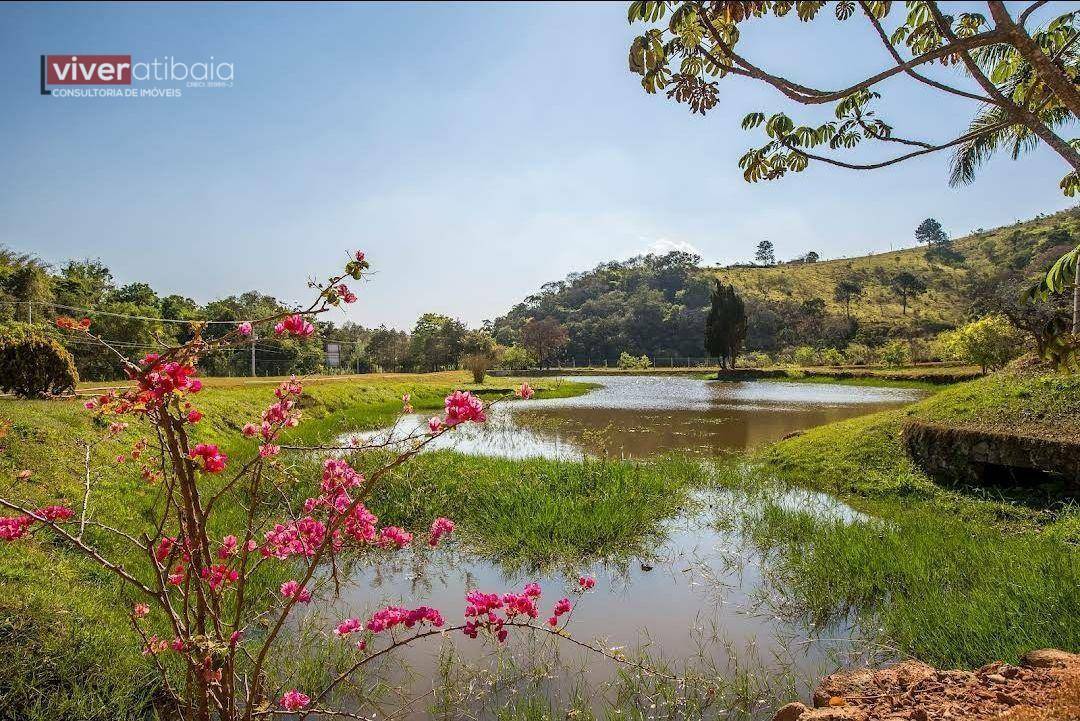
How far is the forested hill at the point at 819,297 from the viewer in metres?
55.5

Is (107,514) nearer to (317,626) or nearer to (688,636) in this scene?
(317,626)

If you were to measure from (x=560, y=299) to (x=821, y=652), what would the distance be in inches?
3803

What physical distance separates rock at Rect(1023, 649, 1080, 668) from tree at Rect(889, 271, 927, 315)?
69.7 meters

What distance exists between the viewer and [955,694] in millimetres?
2422

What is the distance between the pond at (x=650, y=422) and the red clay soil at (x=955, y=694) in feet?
23.5

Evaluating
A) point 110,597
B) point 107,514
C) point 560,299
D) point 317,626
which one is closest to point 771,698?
point 317,626

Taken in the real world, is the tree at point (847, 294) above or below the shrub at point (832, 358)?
above

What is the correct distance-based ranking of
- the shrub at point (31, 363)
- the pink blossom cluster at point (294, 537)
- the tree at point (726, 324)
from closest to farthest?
the pink blossom cluster at point (294, 537) → the shrub at point (31, 363) → the tree at point (726, 324)

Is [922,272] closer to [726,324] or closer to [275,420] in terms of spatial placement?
[726,324]

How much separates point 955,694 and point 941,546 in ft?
10.3

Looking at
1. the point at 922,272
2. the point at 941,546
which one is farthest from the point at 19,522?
the point at 922,272

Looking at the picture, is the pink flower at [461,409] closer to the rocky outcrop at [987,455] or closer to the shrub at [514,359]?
the rocky outcrop at [987,455]

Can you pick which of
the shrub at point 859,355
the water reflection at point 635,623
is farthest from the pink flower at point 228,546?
the shrub at point 859,355

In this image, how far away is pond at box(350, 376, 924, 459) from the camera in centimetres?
1233
